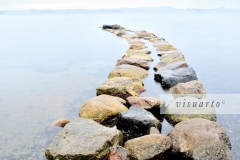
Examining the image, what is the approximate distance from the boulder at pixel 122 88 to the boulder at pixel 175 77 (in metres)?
1.30

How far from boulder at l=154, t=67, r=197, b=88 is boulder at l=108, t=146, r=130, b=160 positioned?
6.43 meters

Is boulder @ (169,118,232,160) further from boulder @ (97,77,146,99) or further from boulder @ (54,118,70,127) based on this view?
boulder @ (54,118,70,127)

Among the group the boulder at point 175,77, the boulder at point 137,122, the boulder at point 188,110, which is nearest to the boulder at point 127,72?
the boulder at point 175,77

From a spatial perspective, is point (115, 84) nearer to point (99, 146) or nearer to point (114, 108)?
point (114, 108)

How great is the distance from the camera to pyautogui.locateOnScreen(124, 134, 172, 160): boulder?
6.44 m

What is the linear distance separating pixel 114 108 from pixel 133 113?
0.95 meters

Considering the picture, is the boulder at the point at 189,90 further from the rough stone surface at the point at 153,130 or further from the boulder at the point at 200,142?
the rough stone surface at the point at 153,130

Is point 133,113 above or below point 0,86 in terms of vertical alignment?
above

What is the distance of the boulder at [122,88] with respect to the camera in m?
10.3

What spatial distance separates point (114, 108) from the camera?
29.4 ft

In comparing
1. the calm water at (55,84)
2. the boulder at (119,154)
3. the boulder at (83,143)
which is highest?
the boulder at (83,143)

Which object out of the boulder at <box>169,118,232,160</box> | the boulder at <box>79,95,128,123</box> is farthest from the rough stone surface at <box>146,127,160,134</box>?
the boulder at <box>79,95,128,123</box>

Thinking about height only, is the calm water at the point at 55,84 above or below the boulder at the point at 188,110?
below

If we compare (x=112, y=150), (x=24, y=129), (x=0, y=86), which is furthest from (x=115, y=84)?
(x=0, y=86)
